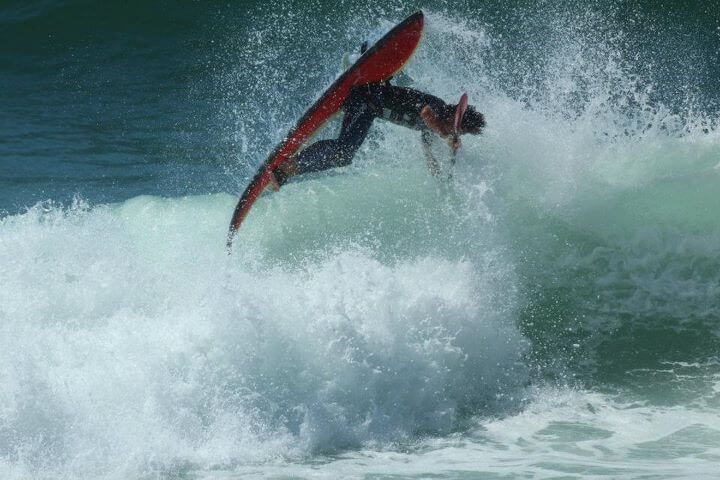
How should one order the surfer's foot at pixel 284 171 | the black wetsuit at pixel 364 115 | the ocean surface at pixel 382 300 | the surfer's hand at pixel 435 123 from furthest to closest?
the surfer's foot at pixel 284 171
the black wetsuit at pixel 364 115
the surfer's hand at pixel 435 123
the ocean surface at pixel 382 300

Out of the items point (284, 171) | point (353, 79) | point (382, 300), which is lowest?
point (382, 300)

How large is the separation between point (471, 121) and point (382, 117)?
2.20ft

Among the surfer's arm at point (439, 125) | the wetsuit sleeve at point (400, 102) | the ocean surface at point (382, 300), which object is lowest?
the ocean surface at point (382, 300)

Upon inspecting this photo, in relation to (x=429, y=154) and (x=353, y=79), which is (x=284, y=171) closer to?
(x=353, y=79)

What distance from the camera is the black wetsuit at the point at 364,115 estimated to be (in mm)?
6434

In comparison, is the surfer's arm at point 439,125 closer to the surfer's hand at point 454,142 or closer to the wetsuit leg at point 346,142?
the surfer's hand at point 454,142

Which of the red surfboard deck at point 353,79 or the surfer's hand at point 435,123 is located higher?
the red surfboard deck at point 353,79

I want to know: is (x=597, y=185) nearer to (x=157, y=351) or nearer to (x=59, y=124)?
(x=157, y=351)

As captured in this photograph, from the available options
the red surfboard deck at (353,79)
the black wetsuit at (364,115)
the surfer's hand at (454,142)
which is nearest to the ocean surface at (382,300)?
the red surfboard deck at (353,79)

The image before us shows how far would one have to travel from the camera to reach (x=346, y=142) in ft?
21.3

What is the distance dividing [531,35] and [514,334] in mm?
9392

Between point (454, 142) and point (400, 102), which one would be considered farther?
point (400, 102)

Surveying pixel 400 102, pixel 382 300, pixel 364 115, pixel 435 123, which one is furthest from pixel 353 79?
pixel 382 300

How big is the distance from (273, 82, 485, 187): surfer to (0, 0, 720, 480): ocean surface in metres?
0.45
